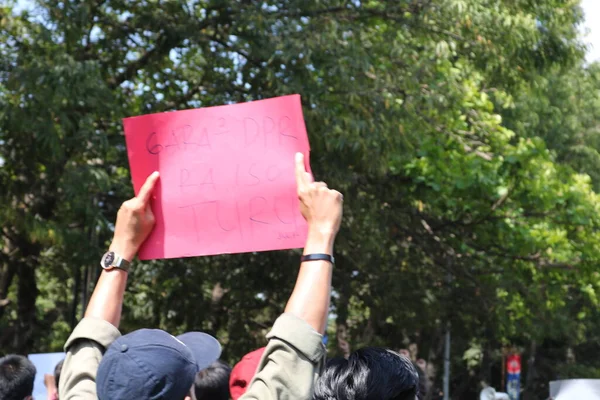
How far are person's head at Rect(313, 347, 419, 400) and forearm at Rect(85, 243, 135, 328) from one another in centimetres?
56

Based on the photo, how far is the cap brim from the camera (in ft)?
10.1

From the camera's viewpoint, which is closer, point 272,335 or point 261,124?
point 272,335

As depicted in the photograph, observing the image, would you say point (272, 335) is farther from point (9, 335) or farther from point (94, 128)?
point (9, 335)

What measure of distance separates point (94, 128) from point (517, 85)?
6717 millimetres

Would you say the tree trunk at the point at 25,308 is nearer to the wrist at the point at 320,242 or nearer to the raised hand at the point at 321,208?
the raised hand at the point at 321,208

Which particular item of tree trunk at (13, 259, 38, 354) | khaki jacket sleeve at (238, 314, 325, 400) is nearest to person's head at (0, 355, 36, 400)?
khaki jacket sleeve at (238, 314, 325, 400)

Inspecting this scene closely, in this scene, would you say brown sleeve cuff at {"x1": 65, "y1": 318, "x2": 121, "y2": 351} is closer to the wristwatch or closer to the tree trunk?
the wristwatch

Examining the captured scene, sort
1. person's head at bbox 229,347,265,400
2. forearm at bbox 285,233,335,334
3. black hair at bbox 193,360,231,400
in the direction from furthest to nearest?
black hair at bbox 193,360,231,400
person's head at bbox 229,347,265,400
forearm at bbox 285,233,335,334

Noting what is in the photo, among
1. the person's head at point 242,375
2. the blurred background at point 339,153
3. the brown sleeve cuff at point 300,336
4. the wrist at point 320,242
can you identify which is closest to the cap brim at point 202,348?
the person's head at point 242,375

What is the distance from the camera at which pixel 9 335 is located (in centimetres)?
1201

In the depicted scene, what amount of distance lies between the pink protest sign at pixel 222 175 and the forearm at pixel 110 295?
3.6 inches

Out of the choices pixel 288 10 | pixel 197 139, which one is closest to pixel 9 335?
pixel 288 10

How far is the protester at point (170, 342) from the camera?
6.52 ft

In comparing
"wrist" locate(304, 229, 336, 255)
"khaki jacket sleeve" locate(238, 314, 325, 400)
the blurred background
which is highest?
the blurred background
